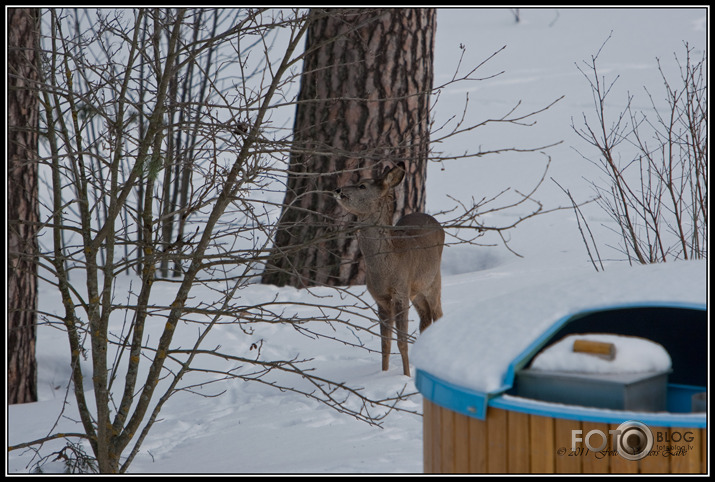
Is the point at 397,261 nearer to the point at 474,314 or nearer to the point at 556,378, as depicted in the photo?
the point at 474,314

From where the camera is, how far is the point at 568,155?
544 inches

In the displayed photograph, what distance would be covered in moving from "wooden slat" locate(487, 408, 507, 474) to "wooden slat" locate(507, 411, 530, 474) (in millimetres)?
15

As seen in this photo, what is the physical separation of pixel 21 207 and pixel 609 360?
169 inches

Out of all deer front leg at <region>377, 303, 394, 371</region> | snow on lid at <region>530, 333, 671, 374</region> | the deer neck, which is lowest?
deer front leg at <region>377, 303, 394, 371</region>


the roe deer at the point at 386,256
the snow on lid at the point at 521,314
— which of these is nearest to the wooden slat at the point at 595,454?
the snow on lid at the point at 521,314

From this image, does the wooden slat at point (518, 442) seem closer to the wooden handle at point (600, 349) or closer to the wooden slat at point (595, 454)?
the wooden slat at point (595, 454)

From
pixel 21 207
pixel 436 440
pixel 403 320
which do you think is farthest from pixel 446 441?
pixel 21 207

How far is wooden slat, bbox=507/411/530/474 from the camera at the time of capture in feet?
7.39

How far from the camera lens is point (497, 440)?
2316mm

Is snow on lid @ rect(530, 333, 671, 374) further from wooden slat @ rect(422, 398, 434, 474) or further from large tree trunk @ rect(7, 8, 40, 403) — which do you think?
large tree trunk @ rect(7, 8, 40, 403)

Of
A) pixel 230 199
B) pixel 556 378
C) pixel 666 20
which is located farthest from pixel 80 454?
pixel 666 20

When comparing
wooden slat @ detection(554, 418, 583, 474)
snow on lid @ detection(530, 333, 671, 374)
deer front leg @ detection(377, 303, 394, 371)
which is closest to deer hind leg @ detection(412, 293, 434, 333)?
deer front leg @ detection(377, 303, 394, 371)

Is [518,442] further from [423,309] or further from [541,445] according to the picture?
[423,309]

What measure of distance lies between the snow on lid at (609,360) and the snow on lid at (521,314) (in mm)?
68
